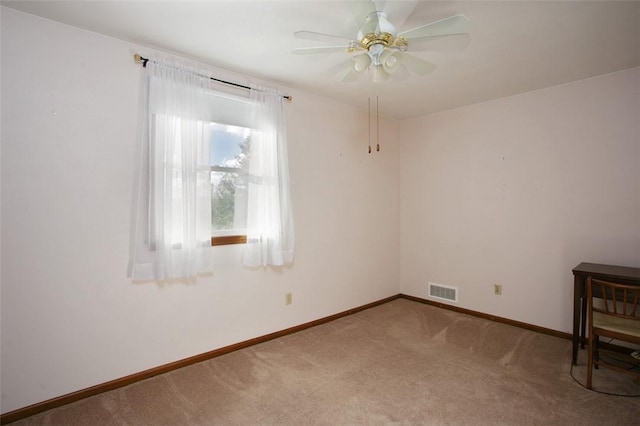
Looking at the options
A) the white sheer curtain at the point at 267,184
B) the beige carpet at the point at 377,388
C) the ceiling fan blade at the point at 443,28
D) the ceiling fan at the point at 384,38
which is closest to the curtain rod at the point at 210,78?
the white sheer curtain at the point at 267,184

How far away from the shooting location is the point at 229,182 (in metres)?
2.92

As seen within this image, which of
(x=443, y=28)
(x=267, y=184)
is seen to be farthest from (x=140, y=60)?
(x=443, y=28)

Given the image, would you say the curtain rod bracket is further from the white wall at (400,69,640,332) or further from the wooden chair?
the wooden chair

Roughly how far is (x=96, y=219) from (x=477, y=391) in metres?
2.94

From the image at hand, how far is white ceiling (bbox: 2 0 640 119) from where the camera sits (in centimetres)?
195

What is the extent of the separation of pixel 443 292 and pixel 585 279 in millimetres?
1686

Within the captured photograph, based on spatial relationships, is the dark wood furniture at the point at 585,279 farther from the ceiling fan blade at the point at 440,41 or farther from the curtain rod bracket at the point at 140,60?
the curtain rod bracket at the point at 140,60

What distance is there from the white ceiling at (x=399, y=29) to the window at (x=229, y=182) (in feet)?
1.92

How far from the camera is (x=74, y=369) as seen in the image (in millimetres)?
2191

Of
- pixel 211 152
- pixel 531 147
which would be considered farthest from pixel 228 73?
pixel 531 147

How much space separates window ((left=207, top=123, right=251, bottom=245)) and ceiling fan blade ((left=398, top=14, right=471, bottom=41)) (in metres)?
1.70

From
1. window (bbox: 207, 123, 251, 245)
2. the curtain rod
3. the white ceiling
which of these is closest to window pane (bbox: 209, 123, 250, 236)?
window (bbox: 207, 123, 251, 245)

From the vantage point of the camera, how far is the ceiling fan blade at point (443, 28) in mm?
1658

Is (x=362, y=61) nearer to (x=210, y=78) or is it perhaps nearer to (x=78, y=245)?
(x=210, y=78)
